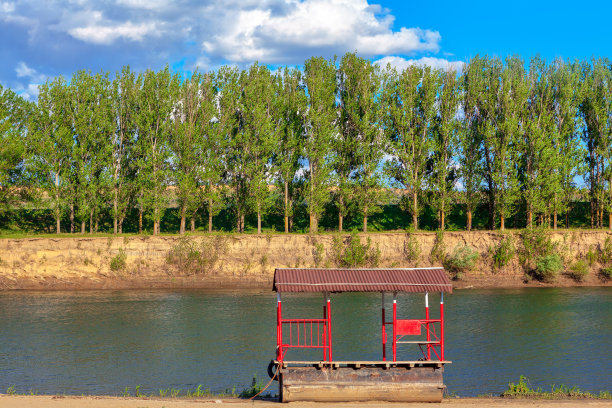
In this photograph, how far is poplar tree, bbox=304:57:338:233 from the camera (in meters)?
63.3

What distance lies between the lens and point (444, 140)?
64.4 metres

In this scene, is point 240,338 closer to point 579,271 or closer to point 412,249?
point 412,249

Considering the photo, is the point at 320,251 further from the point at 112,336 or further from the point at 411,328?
the point at 411,328

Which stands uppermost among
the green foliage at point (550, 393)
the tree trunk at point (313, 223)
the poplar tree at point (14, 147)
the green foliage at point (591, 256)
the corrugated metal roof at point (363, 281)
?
the poplar tree at point (14, 147)

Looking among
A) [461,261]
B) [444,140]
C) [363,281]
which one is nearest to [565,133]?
[444,140]

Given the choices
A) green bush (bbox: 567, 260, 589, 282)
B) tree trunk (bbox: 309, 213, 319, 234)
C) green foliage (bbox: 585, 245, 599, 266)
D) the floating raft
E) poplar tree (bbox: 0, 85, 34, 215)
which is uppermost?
poplar tree (bbox: 0, 85, 34, 215)

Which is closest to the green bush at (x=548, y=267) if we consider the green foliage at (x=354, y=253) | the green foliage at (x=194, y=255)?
the green foliage at (x=354, y=253)

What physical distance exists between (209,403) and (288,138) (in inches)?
1802

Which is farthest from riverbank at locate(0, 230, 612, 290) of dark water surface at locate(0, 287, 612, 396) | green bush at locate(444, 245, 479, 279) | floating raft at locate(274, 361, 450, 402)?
floating raft at locate(274, 361, 450, 402)

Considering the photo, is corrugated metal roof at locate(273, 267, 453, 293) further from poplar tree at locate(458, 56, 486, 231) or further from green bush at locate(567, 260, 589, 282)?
poplar tree at locate(458, 56, 486, 231)

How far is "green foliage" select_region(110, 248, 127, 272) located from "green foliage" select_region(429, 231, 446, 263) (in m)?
30.4

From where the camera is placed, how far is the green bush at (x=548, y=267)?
55875 mm

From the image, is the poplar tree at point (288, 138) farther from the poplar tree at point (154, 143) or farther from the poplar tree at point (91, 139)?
the poplar tree at point (91, 139)

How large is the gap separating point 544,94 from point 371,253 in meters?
26.4
